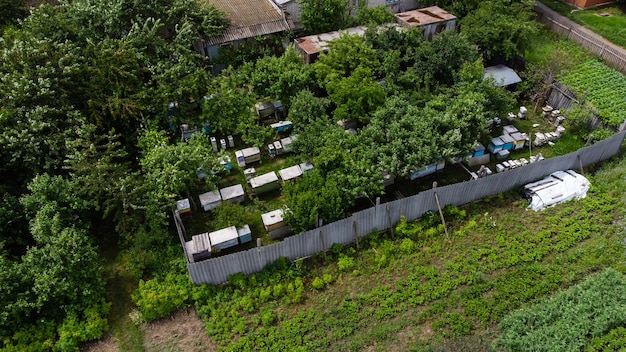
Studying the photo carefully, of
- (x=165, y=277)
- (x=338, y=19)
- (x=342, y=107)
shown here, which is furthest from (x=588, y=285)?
(x=338, y=19)

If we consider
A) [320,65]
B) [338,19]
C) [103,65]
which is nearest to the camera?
[103,65]

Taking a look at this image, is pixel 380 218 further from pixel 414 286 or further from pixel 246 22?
pixel 246 22

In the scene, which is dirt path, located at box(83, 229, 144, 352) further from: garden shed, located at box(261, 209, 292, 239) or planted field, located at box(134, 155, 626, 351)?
garden shed, located at box(261, 209, 292, 239)

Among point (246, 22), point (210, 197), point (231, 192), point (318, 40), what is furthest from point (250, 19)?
point (210, 197)

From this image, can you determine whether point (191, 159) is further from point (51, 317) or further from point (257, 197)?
point (51, 317)

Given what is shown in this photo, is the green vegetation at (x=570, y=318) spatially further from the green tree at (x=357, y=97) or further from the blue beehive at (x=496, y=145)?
the green tree at (x=357, y=97)

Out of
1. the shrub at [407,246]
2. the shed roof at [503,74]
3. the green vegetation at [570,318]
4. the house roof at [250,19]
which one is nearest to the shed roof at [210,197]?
the shrub at [407,246]

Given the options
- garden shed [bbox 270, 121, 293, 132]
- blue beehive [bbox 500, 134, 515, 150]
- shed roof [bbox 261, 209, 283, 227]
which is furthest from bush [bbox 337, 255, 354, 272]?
blue beehive [bbox 500, 134, 515, 150]

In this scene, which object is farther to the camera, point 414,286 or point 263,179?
point 263,179
